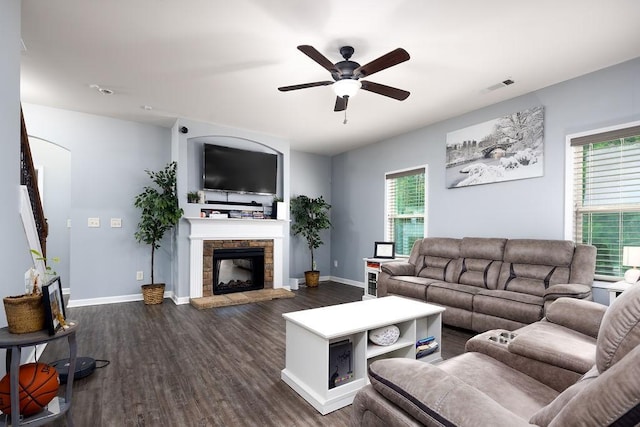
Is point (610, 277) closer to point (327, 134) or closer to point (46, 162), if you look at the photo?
point (327, 134)

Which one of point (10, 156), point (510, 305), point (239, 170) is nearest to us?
point (10, 156)

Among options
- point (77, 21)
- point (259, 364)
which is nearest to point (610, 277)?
point (259, 364)

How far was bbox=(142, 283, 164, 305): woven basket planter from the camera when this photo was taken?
4.59 meters

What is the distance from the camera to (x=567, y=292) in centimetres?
283

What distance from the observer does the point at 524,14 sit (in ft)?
7.89

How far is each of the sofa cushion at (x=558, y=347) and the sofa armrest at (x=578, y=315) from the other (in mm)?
53

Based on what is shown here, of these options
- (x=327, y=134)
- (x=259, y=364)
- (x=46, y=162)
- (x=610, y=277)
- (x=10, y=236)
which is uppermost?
(x=327, y=134)

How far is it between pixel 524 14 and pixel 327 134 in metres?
3.42

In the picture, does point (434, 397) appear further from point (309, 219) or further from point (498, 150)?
point (309, 219)

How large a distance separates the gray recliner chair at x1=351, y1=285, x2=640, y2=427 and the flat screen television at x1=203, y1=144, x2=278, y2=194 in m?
4.38

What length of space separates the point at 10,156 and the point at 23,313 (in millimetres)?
1039

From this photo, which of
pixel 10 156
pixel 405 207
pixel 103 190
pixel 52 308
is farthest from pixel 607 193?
pixel 103 190

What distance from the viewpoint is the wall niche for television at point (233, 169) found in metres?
5.00

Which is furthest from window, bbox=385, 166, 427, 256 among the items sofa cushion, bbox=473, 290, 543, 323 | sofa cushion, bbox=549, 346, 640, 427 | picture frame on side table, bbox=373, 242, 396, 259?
sofa cushion, bbox=549, 346, 640, 427
